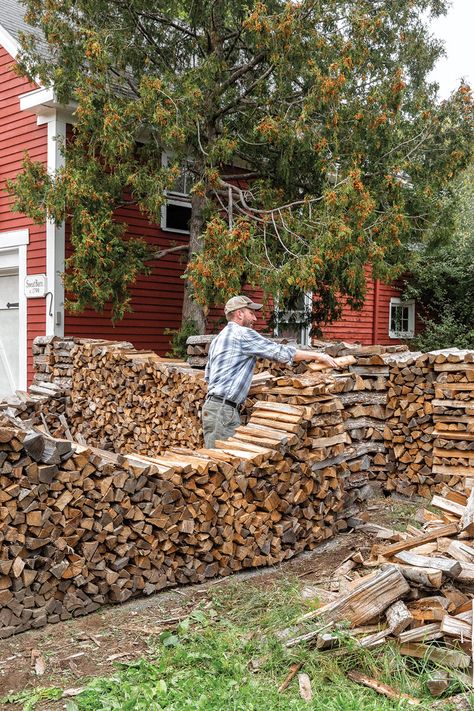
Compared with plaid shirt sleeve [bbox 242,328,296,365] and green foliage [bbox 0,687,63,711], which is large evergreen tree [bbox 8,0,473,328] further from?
green foliage [bbox 0,687,63,711]

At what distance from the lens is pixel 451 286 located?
62.4ft

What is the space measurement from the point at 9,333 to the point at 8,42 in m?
5.22

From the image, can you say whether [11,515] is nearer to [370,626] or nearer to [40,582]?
[40,582]

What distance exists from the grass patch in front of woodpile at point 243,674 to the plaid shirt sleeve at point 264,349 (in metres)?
2.29

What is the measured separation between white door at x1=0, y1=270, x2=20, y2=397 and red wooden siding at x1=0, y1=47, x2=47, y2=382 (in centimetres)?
78

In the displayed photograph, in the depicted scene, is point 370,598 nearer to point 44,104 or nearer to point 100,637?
point 100,637

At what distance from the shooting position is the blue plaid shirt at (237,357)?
5.99 m

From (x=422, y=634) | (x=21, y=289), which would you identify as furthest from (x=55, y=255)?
(x=422, y=634)

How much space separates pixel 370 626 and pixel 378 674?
325 millimetres

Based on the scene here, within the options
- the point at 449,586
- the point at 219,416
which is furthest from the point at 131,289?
the point at 449,586

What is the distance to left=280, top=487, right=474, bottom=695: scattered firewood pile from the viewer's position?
11.7 ft

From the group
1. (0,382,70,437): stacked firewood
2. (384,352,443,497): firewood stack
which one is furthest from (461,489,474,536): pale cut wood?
(0,382,70,437): stacked firewood

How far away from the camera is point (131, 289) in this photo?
41.6ft

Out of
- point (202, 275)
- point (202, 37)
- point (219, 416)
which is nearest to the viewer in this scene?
point (219, 416)
